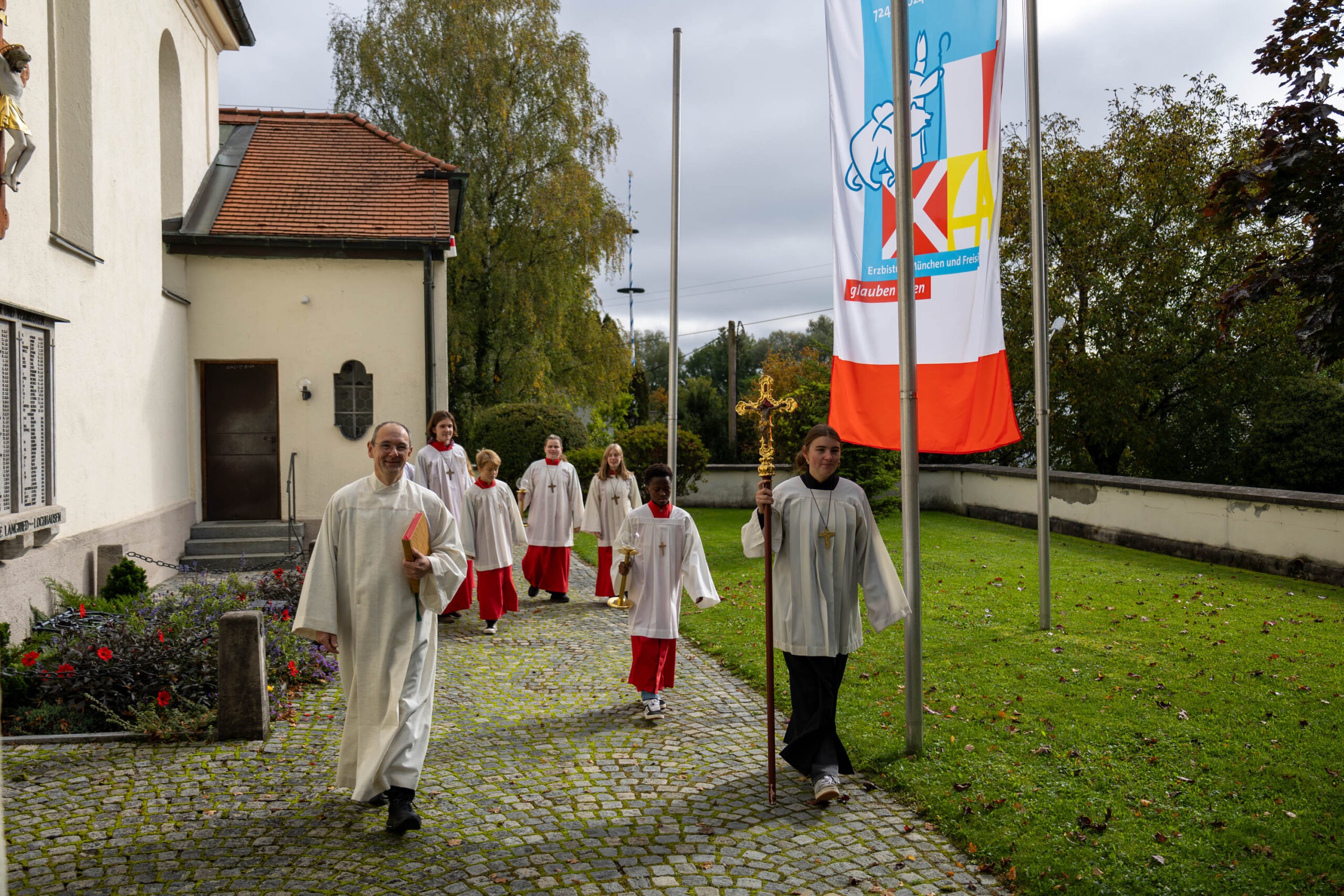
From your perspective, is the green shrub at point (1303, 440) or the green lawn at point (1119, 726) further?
the green shrub at point (1303, 440)

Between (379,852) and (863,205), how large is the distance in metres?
5.20

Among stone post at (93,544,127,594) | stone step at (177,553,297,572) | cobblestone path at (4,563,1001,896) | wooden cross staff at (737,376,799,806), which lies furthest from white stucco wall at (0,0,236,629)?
wooden cross staff at (737,376,799,806)

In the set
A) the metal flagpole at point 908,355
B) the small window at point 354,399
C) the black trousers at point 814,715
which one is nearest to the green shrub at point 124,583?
the small window at point 354,399

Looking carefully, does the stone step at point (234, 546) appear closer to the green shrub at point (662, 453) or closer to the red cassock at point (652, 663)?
the green shrub at point (662, 453)

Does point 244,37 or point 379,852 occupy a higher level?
point 244,37

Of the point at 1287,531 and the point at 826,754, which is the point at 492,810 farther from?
the point at 1287,531

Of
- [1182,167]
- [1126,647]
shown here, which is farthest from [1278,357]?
[1126,647]

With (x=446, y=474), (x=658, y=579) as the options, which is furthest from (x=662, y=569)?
(x=446, y=474)

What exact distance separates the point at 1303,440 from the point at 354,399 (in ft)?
55.0

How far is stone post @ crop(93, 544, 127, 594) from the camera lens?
992cm

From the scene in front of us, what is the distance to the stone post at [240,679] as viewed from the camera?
19.7 feet

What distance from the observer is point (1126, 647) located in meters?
8.42

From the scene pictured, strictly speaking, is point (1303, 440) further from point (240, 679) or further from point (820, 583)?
point (240, 679)

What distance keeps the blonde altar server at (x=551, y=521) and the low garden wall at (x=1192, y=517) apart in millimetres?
6315
